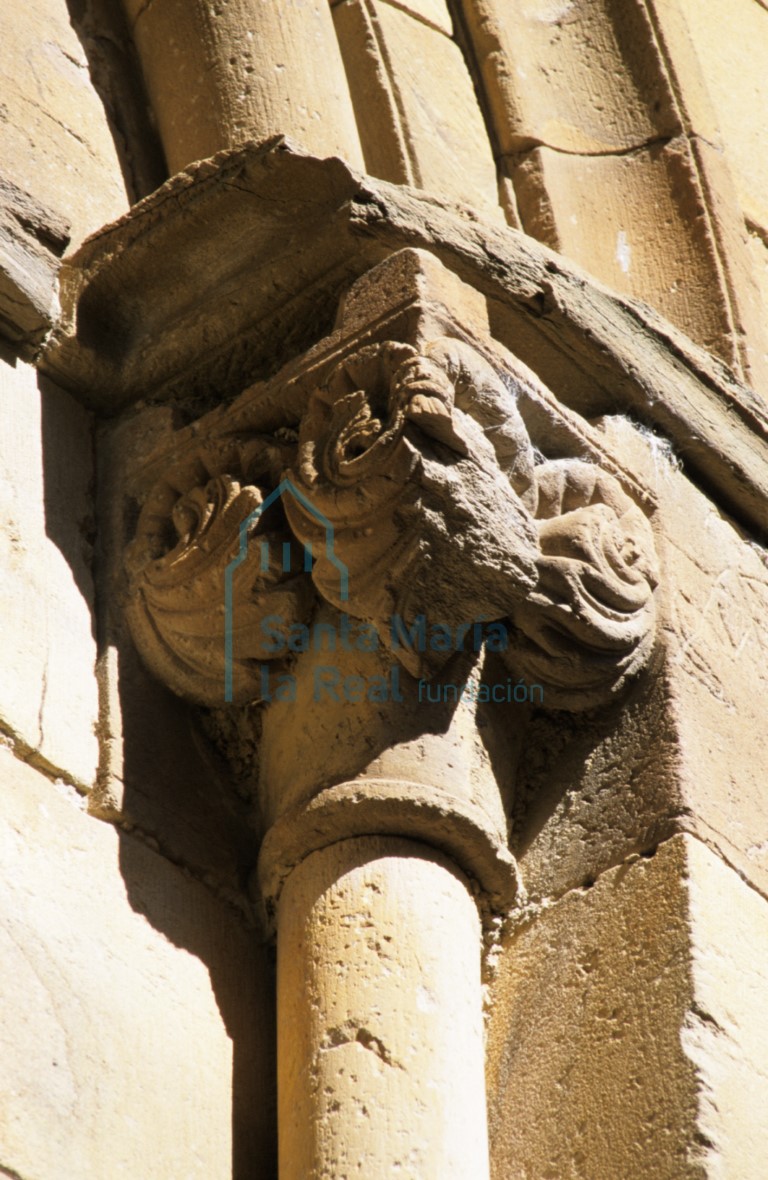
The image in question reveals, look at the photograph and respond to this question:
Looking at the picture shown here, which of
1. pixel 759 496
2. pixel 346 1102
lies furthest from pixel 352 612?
pixel 759 496

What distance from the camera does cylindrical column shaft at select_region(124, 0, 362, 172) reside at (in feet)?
9.66

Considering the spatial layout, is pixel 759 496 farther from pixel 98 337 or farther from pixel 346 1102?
pixel 346 1102

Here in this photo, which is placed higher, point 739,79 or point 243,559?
point 739,79

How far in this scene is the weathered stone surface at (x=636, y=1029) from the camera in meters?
2.10

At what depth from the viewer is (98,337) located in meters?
2.73

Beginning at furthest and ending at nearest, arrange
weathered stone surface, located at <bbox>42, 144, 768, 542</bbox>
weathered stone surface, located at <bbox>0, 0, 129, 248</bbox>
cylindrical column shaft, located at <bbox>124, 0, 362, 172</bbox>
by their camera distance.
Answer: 1. cylindrical column shaft, located at <bbox>124, 0, 362, 172</bbox>
2. weathered stone surface, located at <bbox>0, 0, 129, 248</bbox>
3. weathered stone surface, located at <bbox>42, 144, 768, 542</bbox>

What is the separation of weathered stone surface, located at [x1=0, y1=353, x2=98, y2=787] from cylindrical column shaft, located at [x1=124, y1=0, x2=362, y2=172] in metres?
0.57

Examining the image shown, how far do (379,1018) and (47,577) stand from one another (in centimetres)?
79

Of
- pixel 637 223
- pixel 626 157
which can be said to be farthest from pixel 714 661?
pixel 626 157

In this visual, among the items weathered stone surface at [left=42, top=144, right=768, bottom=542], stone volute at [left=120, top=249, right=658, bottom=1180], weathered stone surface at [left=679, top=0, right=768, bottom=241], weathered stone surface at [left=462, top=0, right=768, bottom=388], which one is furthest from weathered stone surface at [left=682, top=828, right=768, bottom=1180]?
weathered stone surface at [left=679, top=0, right=768, bottom=241]

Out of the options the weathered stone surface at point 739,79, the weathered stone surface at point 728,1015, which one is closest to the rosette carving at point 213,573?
the weathered stone surface at point 728,1015

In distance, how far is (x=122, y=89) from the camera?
3.15m

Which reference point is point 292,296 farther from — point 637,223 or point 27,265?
point 637,223

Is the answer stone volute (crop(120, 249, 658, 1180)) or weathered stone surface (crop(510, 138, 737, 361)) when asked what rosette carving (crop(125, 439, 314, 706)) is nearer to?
stone volute (crop(120, 249, 658, 1180))
